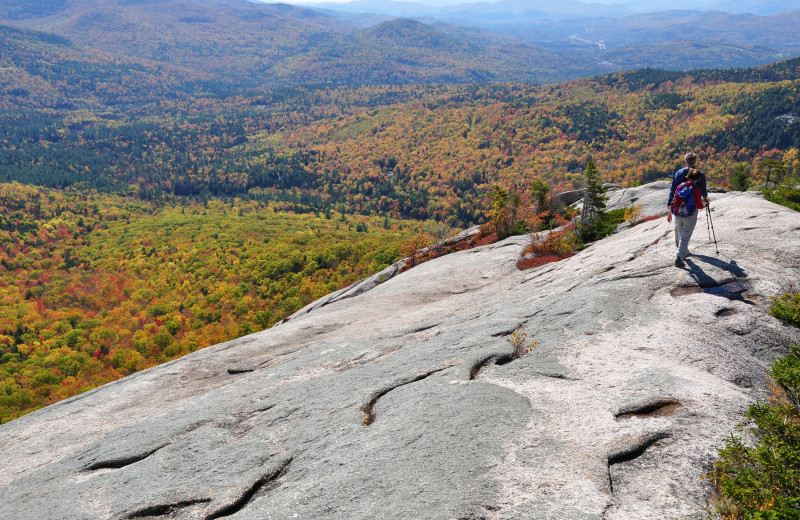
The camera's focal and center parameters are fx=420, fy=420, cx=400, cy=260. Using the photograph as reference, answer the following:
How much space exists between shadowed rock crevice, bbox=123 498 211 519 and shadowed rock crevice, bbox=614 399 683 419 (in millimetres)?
10086

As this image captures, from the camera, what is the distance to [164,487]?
10.8 metres

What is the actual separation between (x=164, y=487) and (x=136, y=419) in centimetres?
637

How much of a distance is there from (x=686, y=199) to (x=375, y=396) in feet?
43.0

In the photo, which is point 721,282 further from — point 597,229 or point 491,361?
point 597,229

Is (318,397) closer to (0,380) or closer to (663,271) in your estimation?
(663,271)

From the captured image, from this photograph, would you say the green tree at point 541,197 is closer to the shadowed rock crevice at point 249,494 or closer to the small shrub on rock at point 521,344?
the small shrub on rock at point 521,344

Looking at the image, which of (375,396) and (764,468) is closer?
(764,468)

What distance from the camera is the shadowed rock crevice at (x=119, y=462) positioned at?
12.8 m

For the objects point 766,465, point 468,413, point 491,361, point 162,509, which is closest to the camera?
point 766,465

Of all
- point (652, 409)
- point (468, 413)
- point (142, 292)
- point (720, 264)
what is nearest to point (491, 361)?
point (468, 413)

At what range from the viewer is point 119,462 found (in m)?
12.8

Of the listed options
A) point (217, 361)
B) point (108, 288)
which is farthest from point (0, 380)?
point (217, 361)

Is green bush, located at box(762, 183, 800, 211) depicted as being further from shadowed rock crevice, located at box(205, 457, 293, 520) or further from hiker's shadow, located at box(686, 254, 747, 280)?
shadowed rock crevice, located at box(205, 457, 293, 520)

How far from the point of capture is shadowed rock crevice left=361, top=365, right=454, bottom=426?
12.0 m
